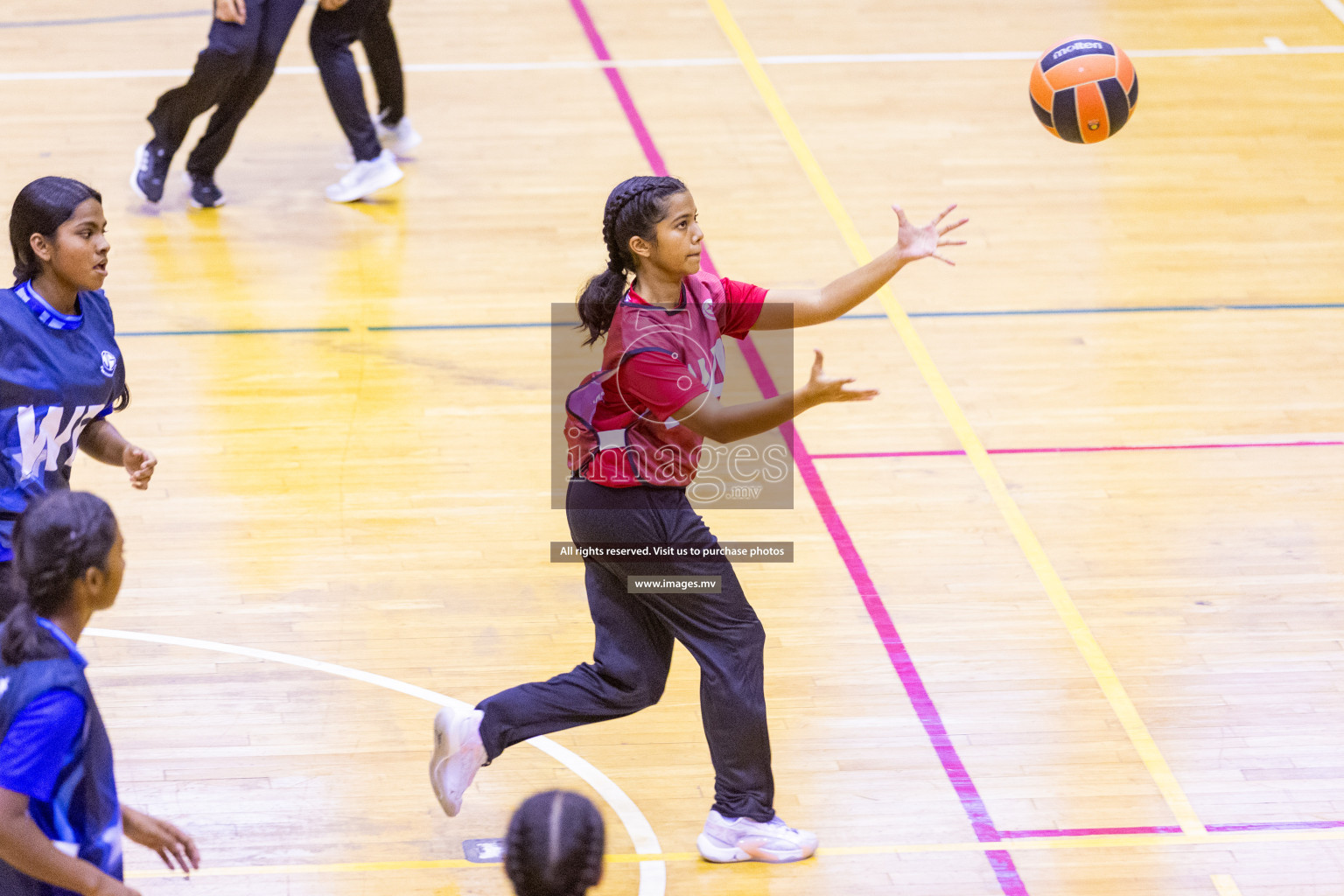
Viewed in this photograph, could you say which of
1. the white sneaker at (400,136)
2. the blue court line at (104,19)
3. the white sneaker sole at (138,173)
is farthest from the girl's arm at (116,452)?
the blue court line at (104,19)

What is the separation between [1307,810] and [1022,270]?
3.99 metres

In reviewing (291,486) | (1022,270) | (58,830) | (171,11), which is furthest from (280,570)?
(171,11)

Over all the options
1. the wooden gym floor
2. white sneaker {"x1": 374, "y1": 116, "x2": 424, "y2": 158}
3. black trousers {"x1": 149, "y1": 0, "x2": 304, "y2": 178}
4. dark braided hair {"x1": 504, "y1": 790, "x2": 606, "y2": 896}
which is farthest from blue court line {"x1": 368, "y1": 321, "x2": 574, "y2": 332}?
dark braided hair {"x1": 504, "y1": 790, "x2": 606, "y2": 896}

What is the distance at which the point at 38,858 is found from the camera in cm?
281

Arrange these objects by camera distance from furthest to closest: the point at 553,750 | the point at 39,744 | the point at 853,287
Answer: the point at 553,750 → the point at 853,287 → the point at 39,744

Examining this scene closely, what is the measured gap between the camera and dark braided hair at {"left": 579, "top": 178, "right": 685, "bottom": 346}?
424 centimetres

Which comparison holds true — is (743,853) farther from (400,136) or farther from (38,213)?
(400,136)

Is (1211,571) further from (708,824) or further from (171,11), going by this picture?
(171,11)

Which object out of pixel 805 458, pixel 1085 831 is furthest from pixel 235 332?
pixel 1085 831

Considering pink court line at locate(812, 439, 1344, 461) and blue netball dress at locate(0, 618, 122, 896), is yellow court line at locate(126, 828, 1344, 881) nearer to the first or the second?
blue netball dress at locate(0, 618, 122, 896)

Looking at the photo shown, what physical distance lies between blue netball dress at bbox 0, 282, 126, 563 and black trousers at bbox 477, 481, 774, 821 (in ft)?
4.11

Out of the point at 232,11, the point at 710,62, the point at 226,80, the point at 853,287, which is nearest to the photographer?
the point at 853,287

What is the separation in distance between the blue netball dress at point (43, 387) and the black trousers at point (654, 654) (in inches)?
49.3

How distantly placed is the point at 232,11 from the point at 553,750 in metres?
4.92
